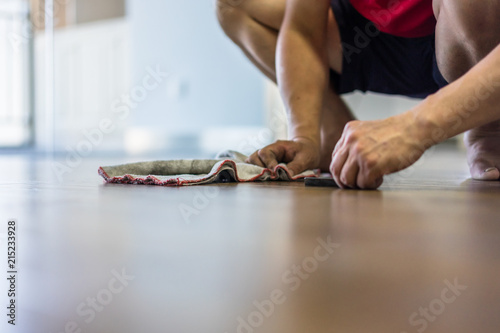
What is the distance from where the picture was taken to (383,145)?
0.74 metres

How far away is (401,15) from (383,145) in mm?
466

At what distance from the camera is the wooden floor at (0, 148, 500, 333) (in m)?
0.33

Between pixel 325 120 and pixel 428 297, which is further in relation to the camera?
pixel 325 120

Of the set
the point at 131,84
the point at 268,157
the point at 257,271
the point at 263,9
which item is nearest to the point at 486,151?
the point at 268,157

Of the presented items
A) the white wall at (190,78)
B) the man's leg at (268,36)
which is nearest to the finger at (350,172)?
the man's leg at (268,36)

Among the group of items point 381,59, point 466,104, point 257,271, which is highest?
point 381,59

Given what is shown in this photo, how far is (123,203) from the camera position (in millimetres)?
682

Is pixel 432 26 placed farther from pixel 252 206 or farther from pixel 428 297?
pixel 428 297

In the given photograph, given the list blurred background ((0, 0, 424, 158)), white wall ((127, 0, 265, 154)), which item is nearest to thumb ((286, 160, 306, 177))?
blurred background ((0, 0, 424, 158))

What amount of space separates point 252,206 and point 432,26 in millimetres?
673

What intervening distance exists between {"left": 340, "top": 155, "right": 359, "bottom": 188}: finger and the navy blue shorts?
444 mm

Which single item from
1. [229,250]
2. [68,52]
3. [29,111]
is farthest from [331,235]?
[68,52]

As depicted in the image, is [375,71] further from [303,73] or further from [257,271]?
[257,271]

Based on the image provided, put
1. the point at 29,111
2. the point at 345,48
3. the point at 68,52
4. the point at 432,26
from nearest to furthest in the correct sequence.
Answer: the point at 432,26
the point at 345,48
the point at 29,111
the point at 68,52
